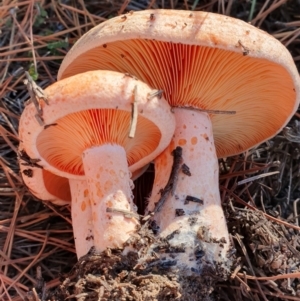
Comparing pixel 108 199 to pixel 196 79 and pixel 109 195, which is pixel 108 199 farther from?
pixel 196 79

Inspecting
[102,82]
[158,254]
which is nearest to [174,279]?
[158,254]

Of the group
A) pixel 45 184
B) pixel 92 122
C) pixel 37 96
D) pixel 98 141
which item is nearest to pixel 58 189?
pixel 45 184

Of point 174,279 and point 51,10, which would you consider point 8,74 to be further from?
point 174,279

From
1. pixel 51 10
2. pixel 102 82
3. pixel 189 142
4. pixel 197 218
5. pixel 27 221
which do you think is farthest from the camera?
pixel 51 10

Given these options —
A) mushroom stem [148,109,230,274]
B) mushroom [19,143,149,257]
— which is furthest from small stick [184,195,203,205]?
mushroom [19,143,149,257]

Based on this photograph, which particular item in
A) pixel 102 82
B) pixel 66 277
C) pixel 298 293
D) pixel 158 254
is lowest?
pixel 298 293

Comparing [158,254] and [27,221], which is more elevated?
[158,254]
